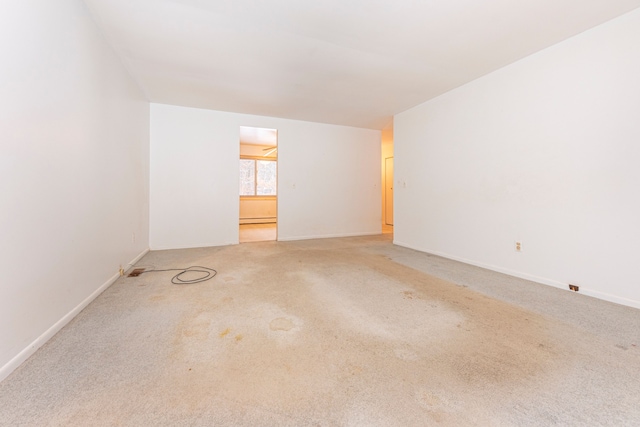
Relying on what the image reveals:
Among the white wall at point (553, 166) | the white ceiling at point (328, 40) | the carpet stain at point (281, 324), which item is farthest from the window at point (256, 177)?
the carpet stain at point (281, 324)

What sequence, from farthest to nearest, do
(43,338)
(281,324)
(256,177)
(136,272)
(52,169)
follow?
(256,177) → (136,272) → (281,324) → (52,169) → (43,338)

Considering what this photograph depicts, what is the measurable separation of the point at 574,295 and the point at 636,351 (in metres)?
1.00

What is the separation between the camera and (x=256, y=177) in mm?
8266

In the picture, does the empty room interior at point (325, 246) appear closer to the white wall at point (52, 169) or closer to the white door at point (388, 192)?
the white wall at point (52, 169)

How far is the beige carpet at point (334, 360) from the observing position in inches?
39.1

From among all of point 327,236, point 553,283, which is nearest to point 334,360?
point 553,283

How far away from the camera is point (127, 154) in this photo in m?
2.99

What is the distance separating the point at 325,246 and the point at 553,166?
3.19 metres

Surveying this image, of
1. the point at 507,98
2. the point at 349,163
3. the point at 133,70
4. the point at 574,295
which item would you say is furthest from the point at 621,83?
the point at 133,70

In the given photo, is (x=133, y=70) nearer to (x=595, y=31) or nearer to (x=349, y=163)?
(x=349, y=163)

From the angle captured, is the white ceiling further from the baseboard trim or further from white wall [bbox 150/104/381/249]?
the baseboard trim

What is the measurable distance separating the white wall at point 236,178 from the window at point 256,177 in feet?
10.1

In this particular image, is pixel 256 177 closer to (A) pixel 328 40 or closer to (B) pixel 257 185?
(B) pixel 257 185

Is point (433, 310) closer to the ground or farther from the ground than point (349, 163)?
closer to the ground
